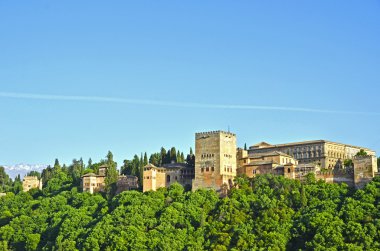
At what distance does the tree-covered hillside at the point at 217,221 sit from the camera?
203 feet

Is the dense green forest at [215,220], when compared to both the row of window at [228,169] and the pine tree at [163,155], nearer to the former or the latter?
the row of window at [228,169]

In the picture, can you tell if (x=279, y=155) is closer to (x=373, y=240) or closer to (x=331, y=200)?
(x=331, y=200)

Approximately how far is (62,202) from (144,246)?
2383 cm

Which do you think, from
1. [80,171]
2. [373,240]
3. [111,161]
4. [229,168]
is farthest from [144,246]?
[80,171]

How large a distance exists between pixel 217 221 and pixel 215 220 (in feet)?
2.14

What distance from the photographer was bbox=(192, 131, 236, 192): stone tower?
253 ft

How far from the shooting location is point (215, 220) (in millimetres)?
69625

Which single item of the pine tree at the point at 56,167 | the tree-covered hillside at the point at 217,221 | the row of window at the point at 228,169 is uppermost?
the pine tree at the point at 56,167

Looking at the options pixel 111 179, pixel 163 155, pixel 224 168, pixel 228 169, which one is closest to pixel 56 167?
pixel 163 155

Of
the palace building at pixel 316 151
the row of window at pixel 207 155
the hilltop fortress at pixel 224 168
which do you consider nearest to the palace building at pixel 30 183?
the hilltop fortress at pixel 224 168

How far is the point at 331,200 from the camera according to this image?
67.0m

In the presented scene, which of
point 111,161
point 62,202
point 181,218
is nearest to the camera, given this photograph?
point 181,218

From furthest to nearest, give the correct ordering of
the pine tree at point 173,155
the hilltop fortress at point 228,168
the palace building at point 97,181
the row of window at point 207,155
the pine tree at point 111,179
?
the pine tree at point 173,155
the palace building at point 97,181
the pine tree at point 111,179
the row of window at point 207,155
the hilltop fortress at point 228,168

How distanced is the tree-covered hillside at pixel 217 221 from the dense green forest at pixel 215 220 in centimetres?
10
